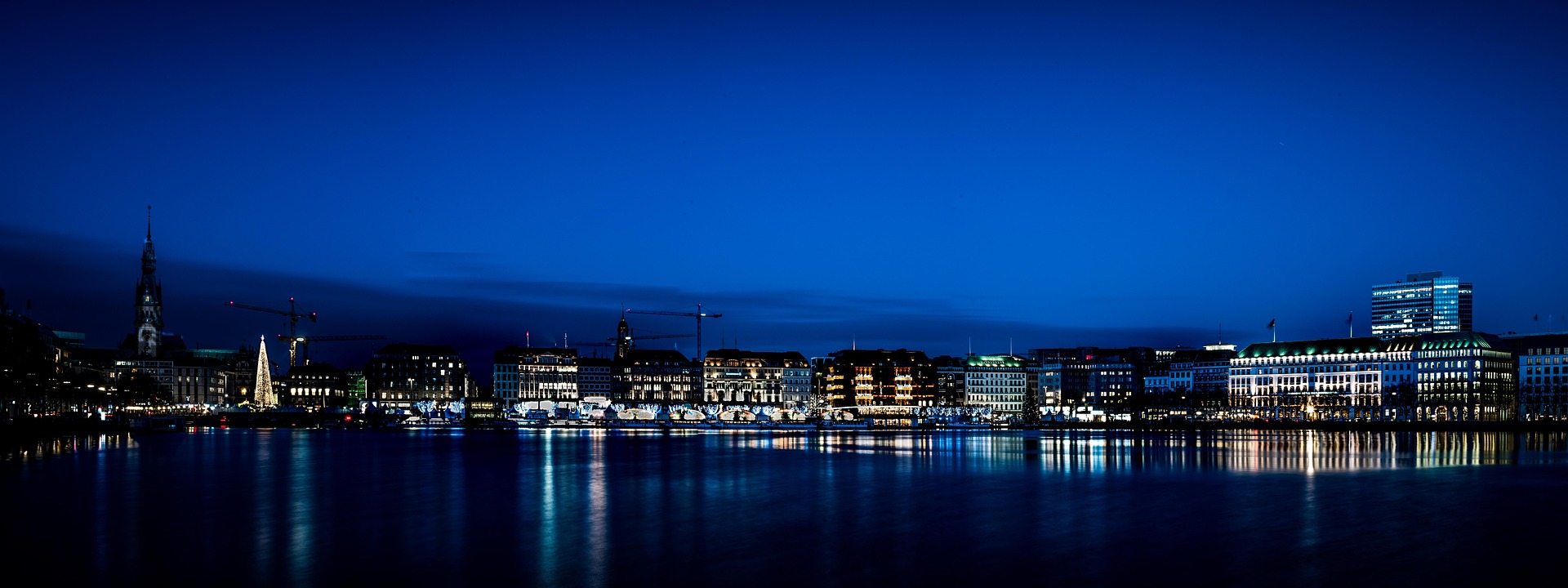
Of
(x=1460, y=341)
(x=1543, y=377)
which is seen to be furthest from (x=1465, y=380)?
(x=1543, y=377)

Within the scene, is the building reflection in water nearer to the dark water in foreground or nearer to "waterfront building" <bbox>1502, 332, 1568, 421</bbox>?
the dark water in foreground

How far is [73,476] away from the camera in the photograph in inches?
1956

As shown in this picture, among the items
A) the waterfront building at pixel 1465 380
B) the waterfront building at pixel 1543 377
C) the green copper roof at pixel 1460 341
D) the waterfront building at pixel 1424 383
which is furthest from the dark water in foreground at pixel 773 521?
the waterfront building at pixel 1543 377

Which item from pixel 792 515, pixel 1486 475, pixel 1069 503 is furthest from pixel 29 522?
pixel 1486 475

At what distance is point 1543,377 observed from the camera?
191 metres

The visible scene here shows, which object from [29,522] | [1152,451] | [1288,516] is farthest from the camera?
[1152,451]

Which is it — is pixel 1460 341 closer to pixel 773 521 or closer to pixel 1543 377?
pixel 1543 377

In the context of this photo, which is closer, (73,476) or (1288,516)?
(1288,516)

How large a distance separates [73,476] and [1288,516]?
41.8 meters

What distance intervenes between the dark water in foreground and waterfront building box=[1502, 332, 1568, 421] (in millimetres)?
138701

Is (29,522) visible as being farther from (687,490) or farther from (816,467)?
(816,467)

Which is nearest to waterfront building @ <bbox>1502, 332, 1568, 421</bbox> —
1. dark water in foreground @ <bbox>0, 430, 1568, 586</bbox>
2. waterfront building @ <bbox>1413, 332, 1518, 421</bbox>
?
waterfront building @ <bbox>1413, 332, 1518, 421</bbox>

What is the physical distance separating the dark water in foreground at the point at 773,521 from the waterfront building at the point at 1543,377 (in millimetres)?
138701

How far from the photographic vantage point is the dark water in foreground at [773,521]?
2717cm
